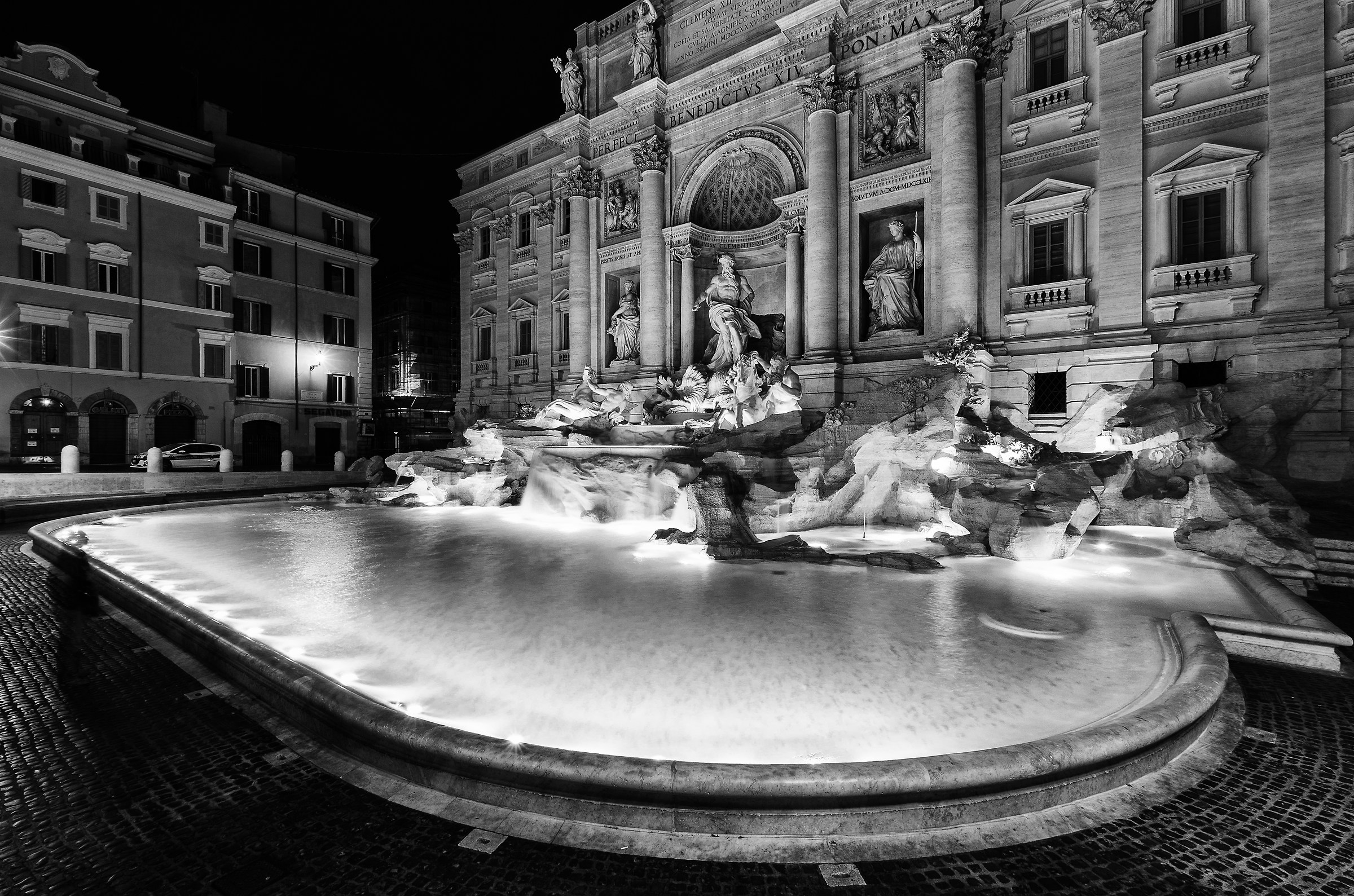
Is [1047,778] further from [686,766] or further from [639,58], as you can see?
[639,58]

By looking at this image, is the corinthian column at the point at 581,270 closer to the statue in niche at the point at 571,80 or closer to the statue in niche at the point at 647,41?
the statue in niche at the point at 571,80

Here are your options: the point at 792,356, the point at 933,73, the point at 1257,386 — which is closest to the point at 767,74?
the point at 933,73

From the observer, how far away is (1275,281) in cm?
1217

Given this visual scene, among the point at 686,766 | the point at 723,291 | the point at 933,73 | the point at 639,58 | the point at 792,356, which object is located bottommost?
the point at 686,766

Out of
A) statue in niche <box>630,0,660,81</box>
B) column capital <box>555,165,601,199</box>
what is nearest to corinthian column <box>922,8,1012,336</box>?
statue in niche <box>630,0,660,81</box>

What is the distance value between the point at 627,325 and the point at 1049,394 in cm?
1421

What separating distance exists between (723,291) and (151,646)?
617 inches

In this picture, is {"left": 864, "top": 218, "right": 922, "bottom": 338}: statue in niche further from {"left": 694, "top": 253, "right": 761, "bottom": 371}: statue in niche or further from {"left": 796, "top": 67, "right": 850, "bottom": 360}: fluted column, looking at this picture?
{"left": 694, "top": 253, "right": 761, "bottom": 371}: statue in niche

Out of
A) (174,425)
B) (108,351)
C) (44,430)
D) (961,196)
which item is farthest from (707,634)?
(108,351)

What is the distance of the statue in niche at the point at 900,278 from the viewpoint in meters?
16.2

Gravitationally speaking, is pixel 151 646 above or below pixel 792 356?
below

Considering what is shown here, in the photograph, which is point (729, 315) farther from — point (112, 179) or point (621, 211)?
point (112, 179)

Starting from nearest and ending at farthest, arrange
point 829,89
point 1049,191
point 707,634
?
1. point 707,634
2. point 1049,191
3. point 829,89

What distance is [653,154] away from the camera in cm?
2088
